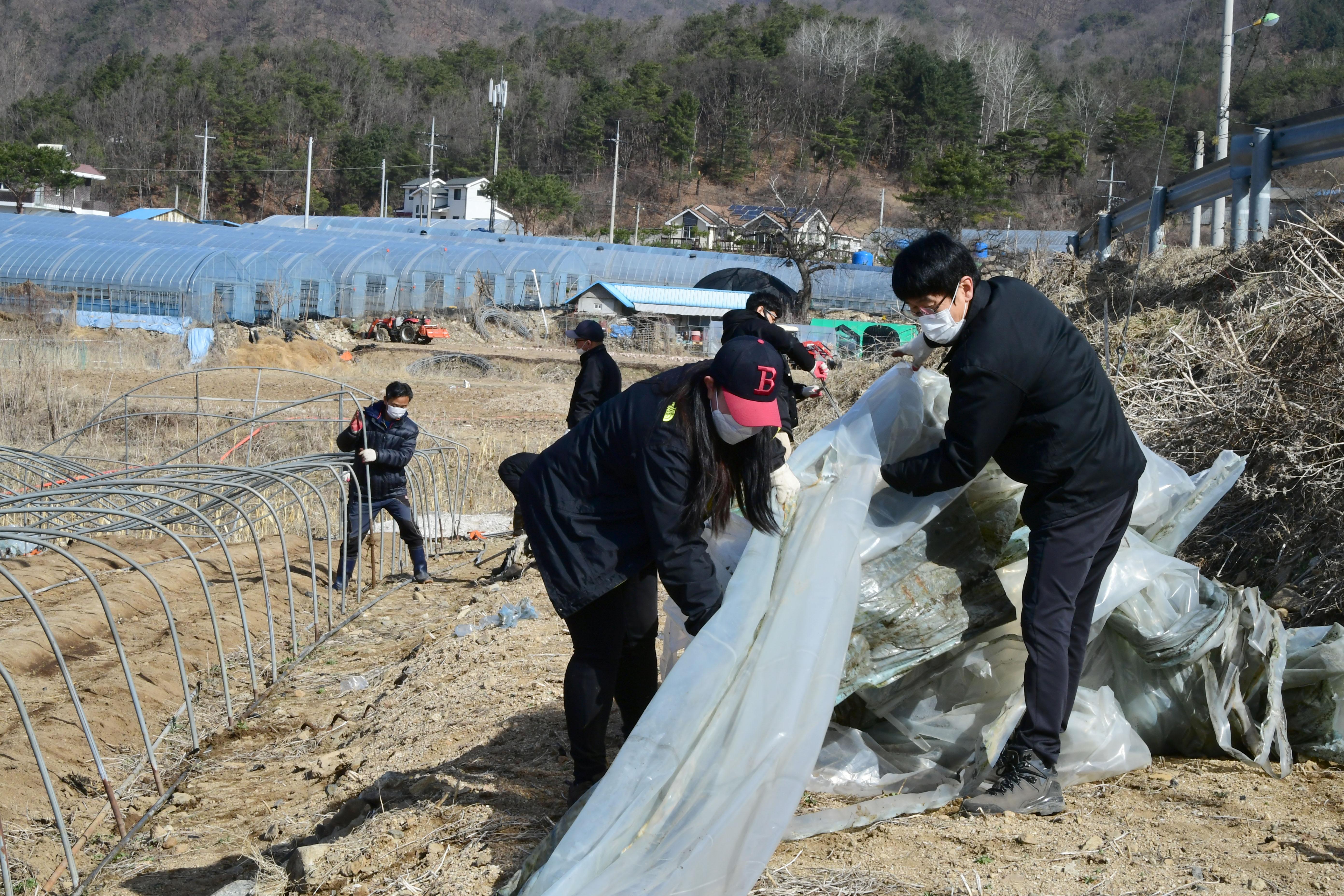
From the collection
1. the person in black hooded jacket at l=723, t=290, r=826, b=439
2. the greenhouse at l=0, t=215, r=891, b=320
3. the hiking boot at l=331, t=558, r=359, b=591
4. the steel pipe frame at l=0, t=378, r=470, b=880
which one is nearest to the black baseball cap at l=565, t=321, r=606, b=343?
the person in black hooded jacket at l=723, t=290, r=826, b=439

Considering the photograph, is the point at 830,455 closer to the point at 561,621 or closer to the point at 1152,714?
the point at 1152,714

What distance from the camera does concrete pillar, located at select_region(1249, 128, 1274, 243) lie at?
779cm

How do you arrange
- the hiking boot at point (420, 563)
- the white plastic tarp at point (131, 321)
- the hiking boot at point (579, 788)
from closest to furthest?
the hiking boot at point (579, 788), the hiking boot at point (420, 563), the white plastic tarp at point (131, 321)

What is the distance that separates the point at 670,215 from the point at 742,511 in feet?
208

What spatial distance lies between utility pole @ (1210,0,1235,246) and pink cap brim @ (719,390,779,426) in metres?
8.92

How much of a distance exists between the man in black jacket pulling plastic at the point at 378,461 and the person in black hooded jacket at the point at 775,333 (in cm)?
297

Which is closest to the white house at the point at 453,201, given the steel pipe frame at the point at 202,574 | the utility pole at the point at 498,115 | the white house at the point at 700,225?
the utility pole at the point at 498,115

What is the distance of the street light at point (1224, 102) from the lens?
9819mm

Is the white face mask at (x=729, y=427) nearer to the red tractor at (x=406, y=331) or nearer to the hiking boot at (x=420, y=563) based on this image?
the hiking boot at (x=420, y=563)

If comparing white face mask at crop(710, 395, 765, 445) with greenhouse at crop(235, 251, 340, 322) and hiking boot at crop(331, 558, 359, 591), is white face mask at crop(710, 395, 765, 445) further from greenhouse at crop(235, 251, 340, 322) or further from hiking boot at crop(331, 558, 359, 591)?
greenhouse at crop(235, 251, 340, 322)

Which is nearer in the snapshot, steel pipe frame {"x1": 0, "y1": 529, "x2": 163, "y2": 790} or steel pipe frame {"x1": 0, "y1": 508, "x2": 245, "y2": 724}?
steel pipe frame {"x1": 0, "y1": 529, "x2": 163, "y2": 790}

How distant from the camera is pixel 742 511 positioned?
2939 millimetres

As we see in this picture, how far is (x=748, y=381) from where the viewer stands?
100 inches

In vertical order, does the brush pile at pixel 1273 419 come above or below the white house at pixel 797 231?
below
